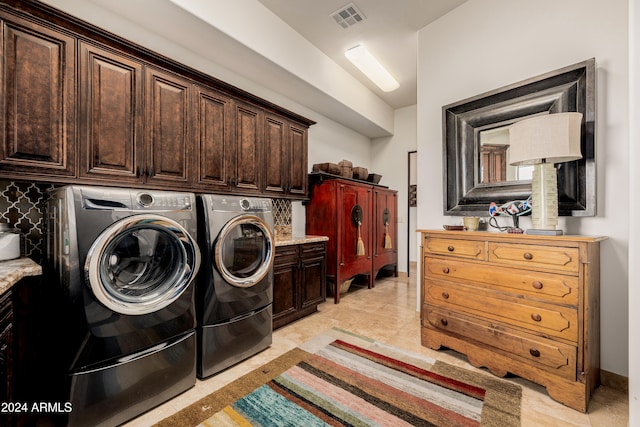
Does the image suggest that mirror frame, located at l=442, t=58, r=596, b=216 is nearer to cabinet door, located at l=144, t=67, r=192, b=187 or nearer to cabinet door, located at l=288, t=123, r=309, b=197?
cabinet door, located at l=288, t=123, r=309, b=197

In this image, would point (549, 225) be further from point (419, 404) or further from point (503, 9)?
point (503, 9)

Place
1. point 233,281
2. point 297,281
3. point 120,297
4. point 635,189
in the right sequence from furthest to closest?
point 297,281, point 233,281, point 120,297, point 635,189

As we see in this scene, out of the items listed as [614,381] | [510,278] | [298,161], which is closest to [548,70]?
[510,278]

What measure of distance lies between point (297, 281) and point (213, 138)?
1.62 metres

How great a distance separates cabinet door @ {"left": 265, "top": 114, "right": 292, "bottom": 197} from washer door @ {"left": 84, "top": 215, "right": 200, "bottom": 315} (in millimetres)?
1301

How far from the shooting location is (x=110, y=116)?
5.94ft

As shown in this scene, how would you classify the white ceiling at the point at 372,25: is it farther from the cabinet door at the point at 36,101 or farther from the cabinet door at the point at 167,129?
the cabinet door at the point at 36,101

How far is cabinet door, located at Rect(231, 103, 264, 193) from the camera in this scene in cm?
259

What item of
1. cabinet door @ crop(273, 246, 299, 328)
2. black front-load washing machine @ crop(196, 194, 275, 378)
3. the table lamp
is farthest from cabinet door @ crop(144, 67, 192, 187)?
the table lamp

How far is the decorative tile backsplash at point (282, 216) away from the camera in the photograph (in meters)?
3.43

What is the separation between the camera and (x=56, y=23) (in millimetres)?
1597

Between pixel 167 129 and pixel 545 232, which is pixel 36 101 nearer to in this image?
pixel 167 129

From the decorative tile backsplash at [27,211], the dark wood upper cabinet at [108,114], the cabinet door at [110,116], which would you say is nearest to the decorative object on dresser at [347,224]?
the dark wood upper cabinet at [108,114]

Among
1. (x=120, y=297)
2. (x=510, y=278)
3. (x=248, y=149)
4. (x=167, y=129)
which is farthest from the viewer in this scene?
(x=248, y=149)
